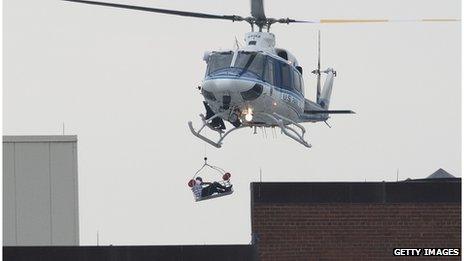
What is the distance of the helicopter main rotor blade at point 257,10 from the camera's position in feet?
172

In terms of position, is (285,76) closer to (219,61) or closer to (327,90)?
(219,61)

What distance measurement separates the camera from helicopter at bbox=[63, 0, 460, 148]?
48.1 meters

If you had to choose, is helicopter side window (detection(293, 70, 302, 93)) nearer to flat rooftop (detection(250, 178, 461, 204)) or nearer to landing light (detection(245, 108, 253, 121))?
landing light (detection(245, 108, 253, 121))

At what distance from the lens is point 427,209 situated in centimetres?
4156

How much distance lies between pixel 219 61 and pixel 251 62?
80cm

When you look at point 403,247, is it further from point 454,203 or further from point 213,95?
point 213,95

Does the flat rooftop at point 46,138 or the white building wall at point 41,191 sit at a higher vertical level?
the flat rooftop at point 46,138

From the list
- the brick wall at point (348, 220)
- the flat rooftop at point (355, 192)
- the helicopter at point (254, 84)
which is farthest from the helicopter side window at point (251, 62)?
the brick wall at point (348, 220)

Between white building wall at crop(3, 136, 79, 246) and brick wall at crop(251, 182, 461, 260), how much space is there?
823cm

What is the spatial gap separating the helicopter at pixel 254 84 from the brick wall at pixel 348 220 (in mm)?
6066

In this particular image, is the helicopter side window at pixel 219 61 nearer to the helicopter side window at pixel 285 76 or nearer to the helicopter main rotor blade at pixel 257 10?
the helicopter side window at pixel 285 76

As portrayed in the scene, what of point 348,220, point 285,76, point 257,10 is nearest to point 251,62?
point 285,76

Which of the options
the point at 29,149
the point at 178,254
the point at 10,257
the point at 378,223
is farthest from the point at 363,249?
the point at 29,149

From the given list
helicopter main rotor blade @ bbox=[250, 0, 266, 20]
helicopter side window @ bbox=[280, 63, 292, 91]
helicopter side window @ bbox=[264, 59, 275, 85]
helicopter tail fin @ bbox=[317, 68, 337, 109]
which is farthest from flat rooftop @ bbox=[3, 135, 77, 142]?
helicopter tail fin @ bbox=[317, 68, 337, 109]
